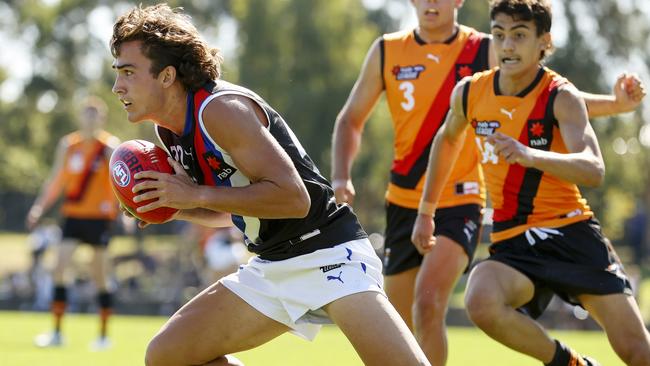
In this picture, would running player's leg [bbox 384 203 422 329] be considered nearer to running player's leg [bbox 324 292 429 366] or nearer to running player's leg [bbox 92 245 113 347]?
running player's leg [bbox 324 292 429 366]

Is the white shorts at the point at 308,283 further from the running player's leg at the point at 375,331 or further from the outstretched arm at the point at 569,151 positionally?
the outstretched arm at the point at 569,151

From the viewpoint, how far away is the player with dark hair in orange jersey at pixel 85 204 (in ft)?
38.4

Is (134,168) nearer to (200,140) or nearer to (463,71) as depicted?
(200,140)

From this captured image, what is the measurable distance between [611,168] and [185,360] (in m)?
34.5

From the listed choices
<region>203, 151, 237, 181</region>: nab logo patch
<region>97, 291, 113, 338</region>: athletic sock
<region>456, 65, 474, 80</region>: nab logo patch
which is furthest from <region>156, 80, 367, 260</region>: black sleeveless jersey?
<region>97, 291, 113, 338</region>: athletic sock

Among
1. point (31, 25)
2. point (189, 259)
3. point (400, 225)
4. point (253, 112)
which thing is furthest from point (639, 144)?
point (253, 112)

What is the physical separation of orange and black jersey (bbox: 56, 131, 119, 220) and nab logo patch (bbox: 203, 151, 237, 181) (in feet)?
24.2

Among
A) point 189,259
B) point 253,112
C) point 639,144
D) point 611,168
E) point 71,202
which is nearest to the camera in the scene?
point 253,112

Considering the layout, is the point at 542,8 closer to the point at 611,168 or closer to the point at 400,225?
the point at 400,225

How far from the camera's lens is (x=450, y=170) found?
21.2 ft

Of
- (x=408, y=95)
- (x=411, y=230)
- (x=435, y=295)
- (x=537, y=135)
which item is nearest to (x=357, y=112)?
(x=408, y=95)

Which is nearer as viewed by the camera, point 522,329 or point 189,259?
point 522,329

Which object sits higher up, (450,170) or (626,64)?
(450,170)

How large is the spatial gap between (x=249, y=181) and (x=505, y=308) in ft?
5.89
